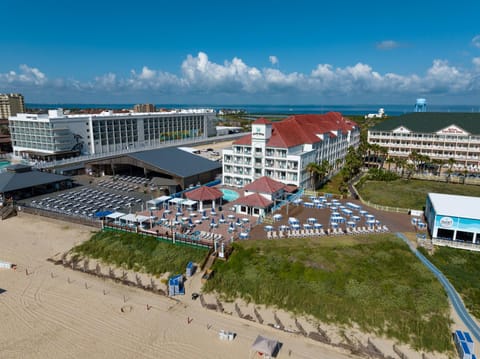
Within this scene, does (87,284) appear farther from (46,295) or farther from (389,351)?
(389,351)

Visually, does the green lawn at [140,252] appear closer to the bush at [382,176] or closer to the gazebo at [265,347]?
the gazebo at [265,347]

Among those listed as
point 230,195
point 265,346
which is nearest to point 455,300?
point 265,346

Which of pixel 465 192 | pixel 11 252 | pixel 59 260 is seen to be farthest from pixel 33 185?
pixel 465 192

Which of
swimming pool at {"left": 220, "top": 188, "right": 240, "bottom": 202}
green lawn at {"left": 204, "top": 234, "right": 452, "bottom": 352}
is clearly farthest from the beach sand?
swimming pool at {"left": 220, "top": 188, "right": 240, "bottom": 202}

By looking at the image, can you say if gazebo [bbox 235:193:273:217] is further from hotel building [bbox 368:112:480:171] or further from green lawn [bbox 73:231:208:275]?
hotel building [bbox 368:112:480:171]

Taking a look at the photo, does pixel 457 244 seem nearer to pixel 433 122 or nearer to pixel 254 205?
pixel 254 205

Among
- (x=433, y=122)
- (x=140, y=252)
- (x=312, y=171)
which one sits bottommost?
(x=140, y=252)

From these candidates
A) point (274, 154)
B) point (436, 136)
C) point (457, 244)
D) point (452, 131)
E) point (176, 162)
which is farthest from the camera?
point (436, 136)
